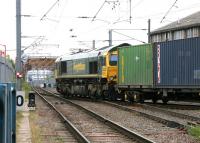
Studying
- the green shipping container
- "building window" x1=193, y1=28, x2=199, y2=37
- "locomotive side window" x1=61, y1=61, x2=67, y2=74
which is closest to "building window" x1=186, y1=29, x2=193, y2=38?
"building window" x1=193, y1=28, x2=199, y2=37

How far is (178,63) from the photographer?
82.0 ft

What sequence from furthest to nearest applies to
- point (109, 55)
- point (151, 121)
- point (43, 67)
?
point (43, 67)
point (109, 55)
point (151, 121)

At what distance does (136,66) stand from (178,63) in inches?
167

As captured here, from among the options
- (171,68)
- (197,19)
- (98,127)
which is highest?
(197,19)

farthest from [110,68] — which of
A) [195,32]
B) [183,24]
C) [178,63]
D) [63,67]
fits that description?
[183,24]

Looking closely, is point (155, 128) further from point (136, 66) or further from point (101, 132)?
point (136, 66)

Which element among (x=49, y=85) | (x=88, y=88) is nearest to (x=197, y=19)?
(x=88, y=88)

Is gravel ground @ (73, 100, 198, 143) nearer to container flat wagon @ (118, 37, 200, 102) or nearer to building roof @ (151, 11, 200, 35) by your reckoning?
container flat wagon @ (118, 37, 200, 102)

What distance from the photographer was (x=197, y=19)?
5103 centimetres

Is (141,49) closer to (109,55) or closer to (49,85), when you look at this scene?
(109,55)

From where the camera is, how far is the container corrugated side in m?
23.8

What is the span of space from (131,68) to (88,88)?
7.43 m

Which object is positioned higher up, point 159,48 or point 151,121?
point 159,48

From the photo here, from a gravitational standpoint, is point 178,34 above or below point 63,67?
above
